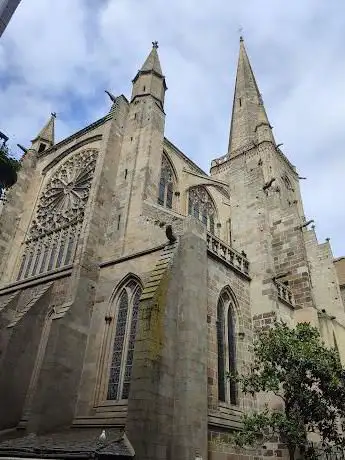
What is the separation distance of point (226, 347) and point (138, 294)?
3.15 meters

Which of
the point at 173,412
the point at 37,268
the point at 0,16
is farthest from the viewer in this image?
the point at 37,268

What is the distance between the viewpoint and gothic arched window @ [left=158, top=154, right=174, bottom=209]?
1980 centimetres

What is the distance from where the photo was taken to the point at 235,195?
58.4 ft

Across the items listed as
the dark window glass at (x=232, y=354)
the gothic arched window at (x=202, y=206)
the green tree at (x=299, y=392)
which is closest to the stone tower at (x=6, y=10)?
the green tree at (x=299, y=392)

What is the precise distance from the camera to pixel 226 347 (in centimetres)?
1201

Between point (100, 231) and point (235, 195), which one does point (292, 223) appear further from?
point (100, 231)

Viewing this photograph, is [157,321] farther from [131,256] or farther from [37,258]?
[37,258]

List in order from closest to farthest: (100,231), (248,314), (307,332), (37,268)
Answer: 1. (307,332)
2. (248,314)
3. (100,231)
4. (37,268)

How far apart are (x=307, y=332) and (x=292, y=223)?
7453 mm

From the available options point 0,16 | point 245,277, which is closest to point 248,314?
point 245,277

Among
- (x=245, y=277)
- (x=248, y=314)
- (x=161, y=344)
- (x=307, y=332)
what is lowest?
(x=161, y=344)

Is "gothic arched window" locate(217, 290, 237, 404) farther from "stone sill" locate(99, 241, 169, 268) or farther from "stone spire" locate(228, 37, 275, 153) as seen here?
"stone spire" locate(228, 37, 275, 153)

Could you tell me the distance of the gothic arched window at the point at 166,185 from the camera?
65.0 feet

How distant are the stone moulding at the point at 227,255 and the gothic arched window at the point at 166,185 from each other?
6381 mm
